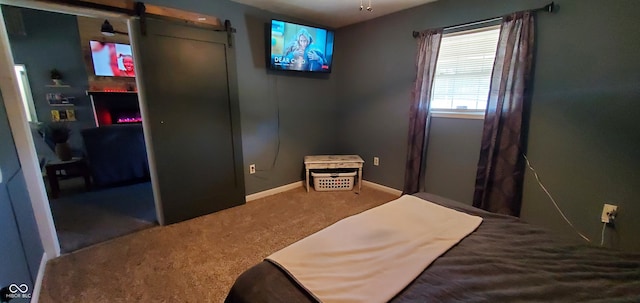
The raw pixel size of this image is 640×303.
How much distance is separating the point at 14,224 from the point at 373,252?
197 cm

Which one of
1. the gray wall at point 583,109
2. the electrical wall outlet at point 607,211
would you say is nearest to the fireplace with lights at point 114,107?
the gray wall at point 583,109

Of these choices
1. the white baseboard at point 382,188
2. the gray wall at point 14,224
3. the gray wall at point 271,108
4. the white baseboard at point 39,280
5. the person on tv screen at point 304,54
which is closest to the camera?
the gray wall at point 14,224

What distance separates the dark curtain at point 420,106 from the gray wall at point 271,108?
51.4 inches

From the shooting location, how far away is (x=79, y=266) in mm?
1880

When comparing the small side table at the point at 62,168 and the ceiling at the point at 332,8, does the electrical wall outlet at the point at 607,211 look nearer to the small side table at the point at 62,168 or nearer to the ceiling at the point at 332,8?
the ceiling at the point at 332,8

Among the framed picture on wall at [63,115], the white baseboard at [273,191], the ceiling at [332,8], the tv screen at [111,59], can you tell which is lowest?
the white baseboard at [273,191]

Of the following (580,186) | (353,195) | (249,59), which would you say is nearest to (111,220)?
(249,59)

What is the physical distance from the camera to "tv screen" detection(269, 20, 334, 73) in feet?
9.48

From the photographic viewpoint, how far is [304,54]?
10.3 ft

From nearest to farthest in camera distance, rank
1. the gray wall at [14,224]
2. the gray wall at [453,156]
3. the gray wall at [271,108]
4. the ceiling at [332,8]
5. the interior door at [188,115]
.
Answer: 1. the gray wall at [14,224]
2. the interior door at [188,115]
3. the gray wall at [453,156]
4. the ceiling at [332,8]
5. the gray wall at [271,108]

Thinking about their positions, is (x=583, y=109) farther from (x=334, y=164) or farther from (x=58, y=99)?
(x=58, y=99)

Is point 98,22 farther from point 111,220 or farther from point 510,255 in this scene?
point 510,255

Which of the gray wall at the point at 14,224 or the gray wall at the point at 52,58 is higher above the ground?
the gray wall at the point at 52,58

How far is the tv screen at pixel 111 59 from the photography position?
4473mm
